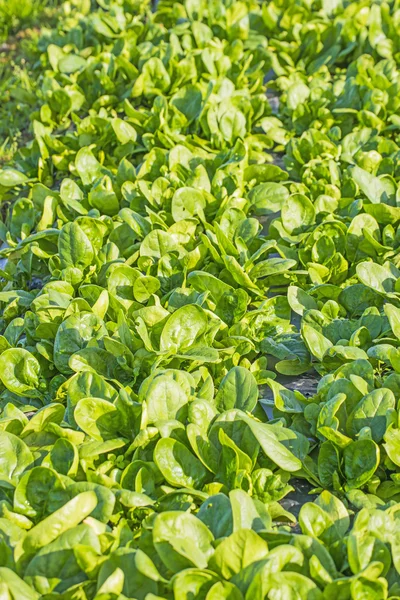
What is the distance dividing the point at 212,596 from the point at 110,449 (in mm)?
728

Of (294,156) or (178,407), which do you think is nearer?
(178,407)

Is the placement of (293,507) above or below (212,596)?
below

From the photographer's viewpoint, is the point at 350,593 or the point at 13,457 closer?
the point at 350,593

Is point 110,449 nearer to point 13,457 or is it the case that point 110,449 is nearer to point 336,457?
point 13,457

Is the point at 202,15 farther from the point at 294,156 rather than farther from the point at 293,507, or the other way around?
the point at 293,507

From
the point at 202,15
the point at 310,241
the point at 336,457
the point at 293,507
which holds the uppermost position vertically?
the point at 202,15

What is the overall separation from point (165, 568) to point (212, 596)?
246mm

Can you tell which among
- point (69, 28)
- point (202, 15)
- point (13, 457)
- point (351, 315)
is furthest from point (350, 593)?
point (69, 28)

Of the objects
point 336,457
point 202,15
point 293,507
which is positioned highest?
point 202,15

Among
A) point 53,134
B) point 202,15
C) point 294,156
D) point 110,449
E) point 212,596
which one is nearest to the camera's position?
point 212,596

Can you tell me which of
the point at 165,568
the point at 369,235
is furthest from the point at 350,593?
the point at 369,235

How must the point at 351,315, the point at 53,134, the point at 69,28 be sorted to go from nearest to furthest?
the point at 351,315, the point at 53,134, the point at 69,28

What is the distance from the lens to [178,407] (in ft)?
8.79

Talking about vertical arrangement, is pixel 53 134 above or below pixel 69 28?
below
